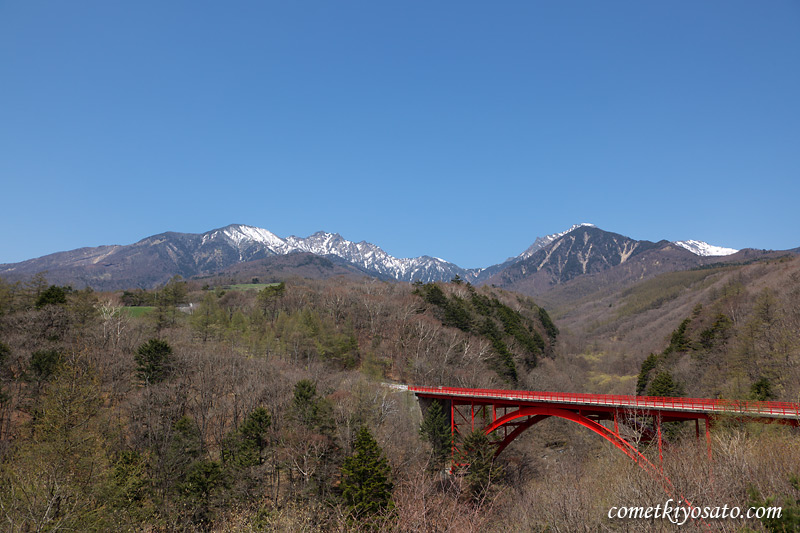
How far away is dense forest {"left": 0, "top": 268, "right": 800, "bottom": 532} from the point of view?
20547 mm

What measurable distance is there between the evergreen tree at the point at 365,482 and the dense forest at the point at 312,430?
0.48 feet

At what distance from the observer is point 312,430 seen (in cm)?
3578

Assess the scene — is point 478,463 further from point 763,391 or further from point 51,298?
point 51,298

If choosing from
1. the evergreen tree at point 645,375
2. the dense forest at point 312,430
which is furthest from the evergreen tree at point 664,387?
the evergreen tree at point 645,375

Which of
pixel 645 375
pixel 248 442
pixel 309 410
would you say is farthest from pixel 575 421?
pixel 645 375

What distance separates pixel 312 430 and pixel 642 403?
25063mm

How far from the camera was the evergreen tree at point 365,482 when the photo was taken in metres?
29.7

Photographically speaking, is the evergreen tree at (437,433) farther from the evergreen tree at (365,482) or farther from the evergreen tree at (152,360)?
the evergreen tree at (152,360)

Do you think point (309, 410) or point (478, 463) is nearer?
point (309, 410)


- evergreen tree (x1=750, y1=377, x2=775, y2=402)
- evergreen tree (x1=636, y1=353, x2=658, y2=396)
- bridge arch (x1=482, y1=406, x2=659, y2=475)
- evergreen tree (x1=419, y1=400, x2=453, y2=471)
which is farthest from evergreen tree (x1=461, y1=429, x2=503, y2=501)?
evergreen tree (x1=636, y1=353, x2=658, y2=396)

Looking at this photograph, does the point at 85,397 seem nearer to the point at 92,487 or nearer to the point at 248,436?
the point at 92,487

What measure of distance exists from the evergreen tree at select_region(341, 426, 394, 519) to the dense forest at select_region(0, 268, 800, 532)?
0.15 m

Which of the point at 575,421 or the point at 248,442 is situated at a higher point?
the point at 248,442

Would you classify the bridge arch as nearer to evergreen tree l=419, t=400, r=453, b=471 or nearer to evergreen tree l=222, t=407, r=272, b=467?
evergreen tree l=419, t=400, r=453, b=471
